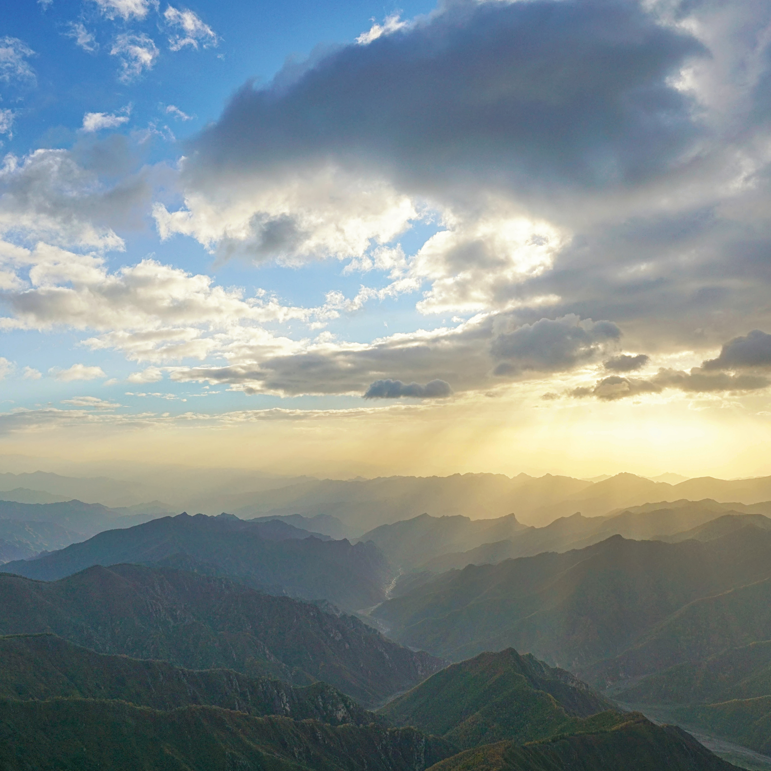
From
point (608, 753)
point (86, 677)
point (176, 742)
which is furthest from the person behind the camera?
point (86, 677)

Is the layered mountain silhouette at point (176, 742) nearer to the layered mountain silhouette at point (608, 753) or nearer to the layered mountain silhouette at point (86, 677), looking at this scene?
the layered mountain silhouette at point (86, 677)

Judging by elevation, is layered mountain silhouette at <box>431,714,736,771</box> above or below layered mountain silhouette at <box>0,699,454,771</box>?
below

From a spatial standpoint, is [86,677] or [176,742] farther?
[86,677]

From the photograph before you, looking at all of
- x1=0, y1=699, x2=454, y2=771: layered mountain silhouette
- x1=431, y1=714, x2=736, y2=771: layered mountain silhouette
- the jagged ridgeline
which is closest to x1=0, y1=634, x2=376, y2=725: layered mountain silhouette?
the jagged ridgeline

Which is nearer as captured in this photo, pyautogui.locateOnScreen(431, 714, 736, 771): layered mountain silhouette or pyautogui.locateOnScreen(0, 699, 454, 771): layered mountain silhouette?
pyautogui.locateOnScreen(0, 699, 454, 771): layered mountain silhouette

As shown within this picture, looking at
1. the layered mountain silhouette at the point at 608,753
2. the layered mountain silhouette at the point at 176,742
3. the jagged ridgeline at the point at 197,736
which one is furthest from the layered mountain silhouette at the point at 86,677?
the layered mountain silhouette at the point at 608,753

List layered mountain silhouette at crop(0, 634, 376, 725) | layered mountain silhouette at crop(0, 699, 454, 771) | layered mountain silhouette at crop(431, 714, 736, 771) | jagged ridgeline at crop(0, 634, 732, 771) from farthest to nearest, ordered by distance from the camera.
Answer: layered mountain silhouette at crop(0, 634, 376, 725)
layered mountain silhouette at crop(431, 714, 736, 771)
jagged ridgeline at crop(0, 634, 732, 771)
layered mountain silhouette at crop(0, 699, 454, 771)

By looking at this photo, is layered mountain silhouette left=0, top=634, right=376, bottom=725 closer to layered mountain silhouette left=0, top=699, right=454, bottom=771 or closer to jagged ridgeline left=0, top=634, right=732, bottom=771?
jagged ridgeline left=0, top=634, right=732, bottom=771

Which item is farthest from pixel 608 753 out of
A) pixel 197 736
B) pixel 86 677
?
pixel 86 677

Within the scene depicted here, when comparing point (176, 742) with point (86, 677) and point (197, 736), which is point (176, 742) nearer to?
point (197, 736)

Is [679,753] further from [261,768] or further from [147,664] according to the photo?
[147,664]

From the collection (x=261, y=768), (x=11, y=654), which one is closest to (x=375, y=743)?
(x=261, y=768)
